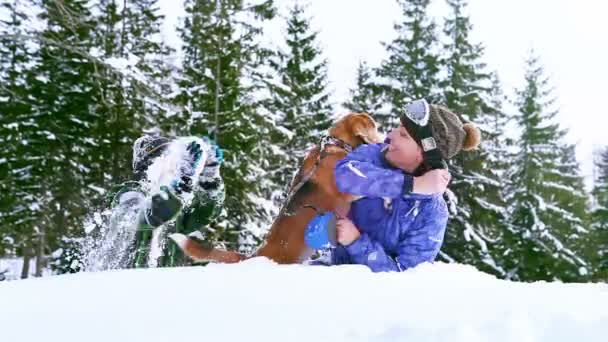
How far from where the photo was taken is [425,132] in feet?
8.75

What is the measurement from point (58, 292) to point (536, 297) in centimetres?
133

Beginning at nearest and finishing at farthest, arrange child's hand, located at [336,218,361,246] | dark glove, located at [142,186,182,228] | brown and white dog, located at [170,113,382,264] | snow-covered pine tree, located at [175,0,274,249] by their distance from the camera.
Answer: child's hand, located at [336,218,361,246], brown and white dog, located at [170,113,382,264], dark glove, located at [142,186,182,228], snow-covered pine tree, located at [175,0,274,249]

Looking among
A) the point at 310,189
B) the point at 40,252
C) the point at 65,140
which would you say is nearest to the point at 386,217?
the point at 310,189

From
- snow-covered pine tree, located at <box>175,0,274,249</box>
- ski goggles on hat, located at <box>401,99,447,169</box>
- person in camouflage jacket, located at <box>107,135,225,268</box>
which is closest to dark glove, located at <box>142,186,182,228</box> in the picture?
person in camouflage jacket, located at <box>107,135,225,268</box>

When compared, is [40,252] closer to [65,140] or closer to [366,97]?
[65,140]

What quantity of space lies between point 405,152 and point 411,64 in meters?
17.6

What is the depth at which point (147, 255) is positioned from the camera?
4023 mm

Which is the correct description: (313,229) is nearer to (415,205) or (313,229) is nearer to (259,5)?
(415,205)

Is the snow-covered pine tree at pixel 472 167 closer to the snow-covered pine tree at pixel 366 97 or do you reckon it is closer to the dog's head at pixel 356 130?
the snow-covered pine tree at pixel 366 97

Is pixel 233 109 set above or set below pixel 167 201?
above

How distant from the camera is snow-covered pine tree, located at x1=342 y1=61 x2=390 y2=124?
1944cm

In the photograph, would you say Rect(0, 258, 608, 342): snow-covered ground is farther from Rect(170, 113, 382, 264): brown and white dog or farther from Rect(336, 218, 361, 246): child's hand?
Rect(170, 113, 382, 264): brown and white dog

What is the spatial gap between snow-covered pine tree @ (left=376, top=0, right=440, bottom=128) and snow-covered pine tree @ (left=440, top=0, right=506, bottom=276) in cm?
49

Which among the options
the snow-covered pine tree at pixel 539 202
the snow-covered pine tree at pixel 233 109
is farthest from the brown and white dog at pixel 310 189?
the snow-covered pine tree at pixel 539 202
